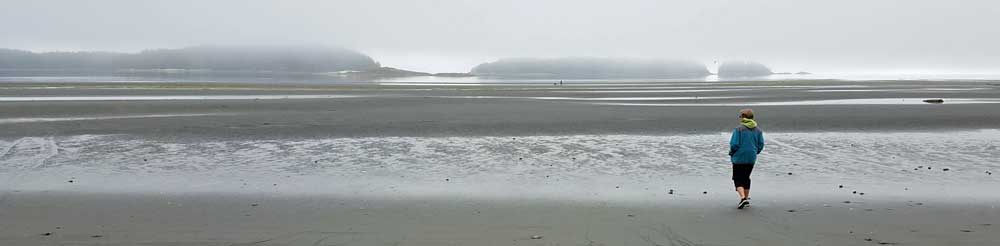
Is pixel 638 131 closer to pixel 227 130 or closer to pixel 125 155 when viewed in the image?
pixel 227 130

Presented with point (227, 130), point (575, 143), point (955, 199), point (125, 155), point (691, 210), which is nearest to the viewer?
point (691, 210)

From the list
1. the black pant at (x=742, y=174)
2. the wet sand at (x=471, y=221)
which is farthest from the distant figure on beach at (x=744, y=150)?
the wet sand at (x=471, y=221)

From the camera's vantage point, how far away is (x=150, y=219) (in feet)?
26.8

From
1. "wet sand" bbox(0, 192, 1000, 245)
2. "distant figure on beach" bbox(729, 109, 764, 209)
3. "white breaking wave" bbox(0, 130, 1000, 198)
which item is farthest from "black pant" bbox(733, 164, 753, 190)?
"white breaking wave" bbox(0, 130, 1000, 198)

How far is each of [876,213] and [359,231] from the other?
661cm

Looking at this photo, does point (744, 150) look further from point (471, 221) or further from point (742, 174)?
point (471, 221)

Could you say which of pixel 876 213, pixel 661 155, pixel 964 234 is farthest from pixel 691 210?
pixel 661 155

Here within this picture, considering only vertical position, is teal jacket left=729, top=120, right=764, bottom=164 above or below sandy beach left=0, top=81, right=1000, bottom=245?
above

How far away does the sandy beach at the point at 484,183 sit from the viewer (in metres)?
7.55

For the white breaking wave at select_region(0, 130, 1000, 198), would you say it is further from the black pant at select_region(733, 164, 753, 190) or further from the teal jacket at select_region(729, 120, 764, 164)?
the teal jacket at select_region(729, 120, 764, 164)

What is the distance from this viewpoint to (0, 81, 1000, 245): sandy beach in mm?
7555

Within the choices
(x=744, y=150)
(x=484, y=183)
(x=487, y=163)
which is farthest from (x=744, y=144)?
(x=487, y=163)

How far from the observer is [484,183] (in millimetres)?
11430

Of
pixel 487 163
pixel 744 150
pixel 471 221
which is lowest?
pixel 487 163
